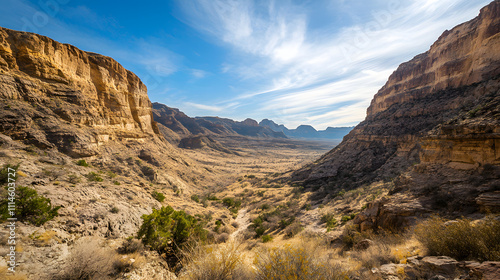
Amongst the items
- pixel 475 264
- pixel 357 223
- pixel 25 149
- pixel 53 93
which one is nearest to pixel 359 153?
pixel 357 223

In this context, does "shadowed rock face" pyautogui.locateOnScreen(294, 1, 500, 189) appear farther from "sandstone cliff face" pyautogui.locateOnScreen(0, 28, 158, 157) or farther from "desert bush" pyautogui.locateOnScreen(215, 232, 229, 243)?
"sandstone cliff face" pyautogui.locateOnScreen(0, 28, 158, 157)

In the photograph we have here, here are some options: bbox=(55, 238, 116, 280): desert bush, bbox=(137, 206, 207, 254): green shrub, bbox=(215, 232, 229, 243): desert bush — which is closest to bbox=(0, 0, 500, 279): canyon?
bbox=(215, 232, 229, 243): desert bush

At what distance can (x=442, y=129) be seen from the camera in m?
9.45

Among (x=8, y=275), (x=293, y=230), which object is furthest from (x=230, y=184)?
(x=8, y=275)

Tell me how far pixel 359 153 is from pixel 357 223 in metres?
22.0

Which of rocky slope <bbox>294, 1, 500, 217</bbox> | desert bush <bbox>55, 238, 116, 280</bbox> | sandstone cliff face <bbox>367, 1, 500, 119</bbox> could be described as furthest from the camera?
sandstone cliff face <bbox>367, 1, 500, 119</bbox>

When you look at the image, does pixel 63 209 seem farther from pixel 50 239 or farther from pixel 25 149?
pixel 25 149

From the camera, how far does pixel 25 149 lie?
33.8ft

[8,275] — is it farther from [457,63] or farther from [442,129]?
[457,63]

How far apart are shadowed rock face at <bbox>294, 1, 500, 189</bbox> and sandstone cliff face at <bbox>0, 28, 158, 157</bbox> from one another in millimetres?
24863

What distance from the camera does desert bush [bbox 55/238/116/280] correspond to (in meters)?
3.96

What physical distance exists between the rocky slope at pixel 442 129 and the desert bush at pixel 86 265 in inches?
445

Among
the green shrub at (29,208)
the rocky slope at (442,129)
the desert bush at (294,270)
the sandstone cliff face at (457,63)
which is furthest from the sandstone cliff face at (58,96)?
the sandstone cliff face at (457,63)

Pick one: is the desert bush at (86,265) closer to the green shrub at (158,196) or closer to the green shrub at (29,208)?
the green shrub at (29,208)
